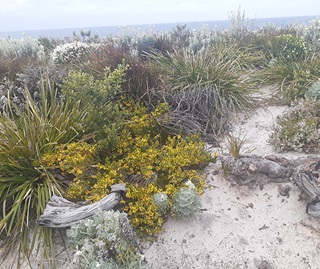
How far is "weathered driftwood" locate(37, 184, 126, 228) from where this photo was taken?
10.8 feet

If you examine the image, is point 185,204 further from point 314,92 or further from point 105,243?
point 314,92

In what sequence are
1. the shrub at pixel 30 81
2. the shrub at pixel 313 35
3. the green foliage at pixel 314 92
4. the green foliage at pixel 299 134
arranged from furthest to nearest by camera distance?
the shrub at pixel 313 35 → the green foliage at pixel 314 92 → the shrub at pixel 30 81 → the green foliage at pixel 299 134

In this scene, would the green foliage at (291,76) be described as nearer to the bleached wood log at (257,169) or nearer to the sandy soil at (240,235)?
the bleached wood log at (257,169)

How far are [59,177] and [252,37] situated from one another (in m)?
6.71

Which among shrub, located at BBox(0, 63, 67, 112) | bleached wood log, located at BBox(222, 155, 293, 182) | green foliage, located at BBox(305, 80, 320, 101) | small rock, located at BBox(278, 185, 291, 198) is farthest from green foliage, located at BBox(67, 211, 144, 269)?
green foliage, located at BBox(305, 80, 320, 101)

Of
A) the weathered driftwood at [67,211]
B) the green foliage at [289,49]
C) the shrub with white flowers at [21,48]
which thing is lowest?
the weathered driftwood at [67,211]

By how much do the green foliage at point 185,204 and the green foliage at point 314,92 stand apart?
3213 mm

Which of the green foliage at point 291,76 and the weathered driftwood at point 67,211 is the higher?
the green foliage at point 291,76

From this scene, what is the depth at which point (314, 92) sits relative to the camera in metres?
5.73

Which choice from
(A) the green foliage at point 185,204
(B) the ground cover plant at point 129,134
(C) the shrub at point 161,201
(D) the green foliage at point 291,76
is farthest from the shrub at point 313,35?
(C) the shrub at point 161,201

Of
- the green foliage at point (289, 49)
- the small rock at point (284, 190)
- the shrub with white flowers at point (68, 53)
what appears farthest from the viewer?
the shrub with white flowers at point (68, 53)

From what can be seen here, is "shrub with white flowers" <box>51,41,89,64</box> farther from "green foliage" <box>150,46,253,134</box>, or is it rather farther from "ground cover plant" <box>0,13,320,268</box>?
"green foliage" <box>150,46,253,134</box>

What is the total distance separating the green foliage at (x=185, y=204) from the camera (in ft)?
11.5

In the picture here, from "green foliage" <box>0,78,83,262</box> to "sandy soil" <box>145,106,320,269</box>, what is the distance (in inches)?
47.3
